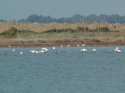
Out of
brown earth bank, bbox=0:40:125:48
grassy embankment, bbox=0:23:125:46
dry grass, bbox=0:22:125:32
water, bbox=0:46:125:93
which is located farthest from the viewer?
dry grass, bbox=0:22:125:32

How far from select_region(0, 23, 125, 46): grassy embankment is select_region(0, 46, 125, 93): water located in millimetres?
13332

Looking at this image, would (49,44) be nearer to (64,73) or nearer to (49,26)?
(49,26)

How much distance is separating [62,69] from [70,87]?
10.6 metres

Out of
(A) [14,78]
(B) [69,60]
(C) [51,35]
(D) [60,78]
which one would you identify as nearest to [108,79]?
(D) [60,78]

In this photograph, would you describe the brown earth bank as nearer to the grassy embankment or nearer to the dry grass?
the grassy embankment

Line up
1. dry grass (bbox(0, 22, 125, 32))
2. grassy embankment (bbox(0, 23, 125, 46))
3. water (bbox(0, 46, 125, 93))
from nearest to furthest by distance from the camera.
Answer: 1. water (bbox(0, 46, 125, 93))
2. grassy embankment (bbox(0, 23, 125, 46))
3. dry grass (bbox(0, 22, 125, 32))

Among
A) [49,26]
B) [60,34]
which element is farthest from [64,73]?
[49,26]

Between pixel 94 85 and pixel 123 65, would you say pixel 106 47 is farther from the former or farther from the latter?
pixel 94 85

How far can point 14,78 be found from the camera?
35844 mm

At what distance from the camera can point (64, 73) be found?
38688 millimetres

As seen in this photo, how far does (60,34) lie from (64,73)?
39.2 metres

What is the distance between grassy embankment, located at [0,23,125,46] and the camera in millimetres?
71250

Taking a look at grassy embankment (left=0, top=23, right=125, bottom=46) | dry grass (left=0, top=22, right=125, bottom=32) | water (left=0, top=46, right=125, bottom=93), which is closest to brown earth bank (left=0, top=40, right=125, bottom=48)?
grassy embankment (left=0, top=23, right=125, bottom=46)

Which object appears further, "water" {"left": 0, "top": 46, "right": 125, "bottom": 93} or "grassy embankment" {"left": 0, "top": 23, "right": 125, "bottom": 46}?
"grassy embankment" {"left": 0, "top": 23, "right": 125, "bottom": 46}
